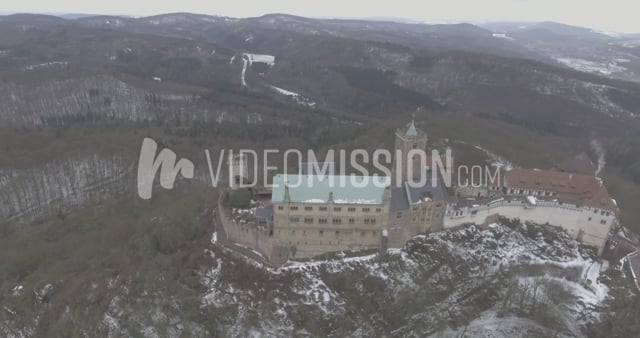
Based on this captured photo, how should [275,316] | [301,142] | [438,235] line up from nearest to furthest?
[275,316] < [438,235] < [301,142]

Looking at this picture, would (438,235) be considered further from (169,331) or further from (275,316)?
(169,331)

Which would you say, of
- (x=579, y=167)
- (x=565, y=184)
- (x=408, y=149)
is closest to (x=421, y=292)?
(x=408, y=149)

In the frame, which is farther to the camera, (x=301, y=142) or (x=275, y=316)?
(x=301, y=142)

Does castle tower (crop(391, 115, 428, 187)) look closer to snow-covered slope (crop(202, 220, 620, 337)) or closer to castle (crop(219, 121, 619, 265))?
castle (crop(219, 121, 619, 265))

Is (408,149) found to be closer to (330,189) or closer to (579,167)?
(330,189)

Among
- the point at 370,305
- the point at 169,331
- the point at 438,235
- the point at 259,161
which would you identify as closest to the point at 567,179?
the point at 438,235

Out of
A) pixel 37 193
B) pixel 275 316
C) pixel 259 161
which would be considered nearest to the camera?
pixel 275 316

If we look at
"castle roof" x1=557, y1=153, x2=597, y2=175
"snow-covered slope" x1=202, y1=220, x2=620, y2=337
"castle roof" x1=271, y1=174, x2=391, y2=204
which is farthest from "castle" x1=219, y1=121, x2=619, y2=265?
"castle roof" x1=557, y1=153, x2=597, y2=175
